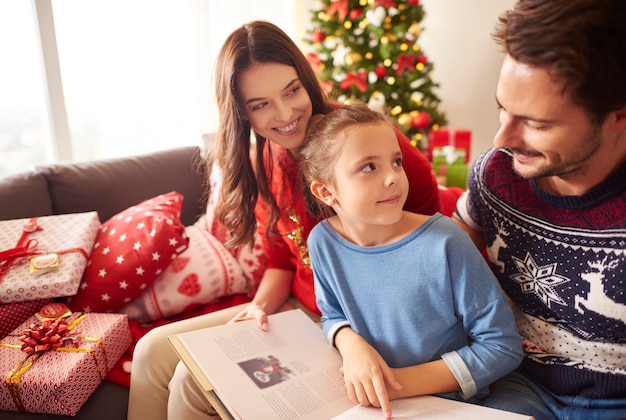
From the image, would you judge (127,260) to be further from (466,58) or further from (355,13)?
(466,58)

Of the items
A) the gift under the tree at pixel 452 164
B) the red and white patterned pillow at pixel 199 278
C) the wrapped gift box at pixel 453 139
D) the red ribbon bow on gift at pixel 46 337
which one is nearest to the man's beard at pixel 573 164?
the red and white patterned pillow at pixel 199 278

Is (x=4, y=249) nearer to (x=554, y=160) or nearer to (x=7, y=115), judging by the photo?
(x=7, y=115)

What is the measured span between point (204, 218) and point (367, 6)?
164 cm

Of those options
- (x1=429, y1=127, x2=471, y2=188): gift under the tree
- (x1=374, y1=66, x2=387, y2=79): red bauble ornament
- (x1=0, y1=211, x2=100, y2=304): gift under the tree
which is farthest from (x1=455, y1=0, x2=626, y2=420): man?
(x1=374, y1=66, x2=387, y2=79): red bauble ornament

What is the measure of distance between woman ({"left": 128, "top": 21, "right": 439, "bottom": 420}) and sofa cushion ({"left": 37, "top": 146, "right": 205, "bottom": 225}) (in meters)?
0.52

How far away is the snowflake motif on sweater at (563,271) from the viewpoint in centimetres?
97

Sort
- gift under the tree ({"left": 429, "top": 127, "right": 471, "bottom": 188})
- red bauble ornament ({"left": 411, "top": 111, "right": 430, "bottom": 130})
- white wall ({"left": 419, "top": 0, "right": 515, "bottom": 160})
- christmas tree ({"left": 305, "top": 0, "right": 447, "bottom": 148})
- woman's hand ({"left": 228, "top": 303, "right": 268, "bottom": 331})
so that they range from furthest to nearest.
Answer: white wall ({"left": 419, "top": 0, "right": 515, "bottom": 160}) → red bauble ornament ({"left": 411, "top": 111, "right": 430, "bottom": 130}) → christmas tree ({"left": 305, "top": 0, "right": 447, "bottom": 148}) → gift under the tree ({"left": 429, "top": 127, "right": 471, "bottom": 188}) → woman's hand ({"left": 228, "top": 303, "right": 268, "bottom": 331})

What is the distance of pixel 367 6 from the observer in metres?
2.90

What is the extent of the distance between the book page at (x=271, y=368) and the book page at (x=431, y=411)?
51mm

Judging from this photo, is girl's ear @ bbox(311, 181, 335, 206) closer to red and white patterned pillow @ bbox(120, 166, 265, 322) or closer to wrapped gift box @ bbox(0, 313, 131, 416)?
red and white patterned pillow @ bbox(120, 166, 265, 322)

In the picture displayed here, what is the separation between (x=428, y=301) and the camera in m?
1.06

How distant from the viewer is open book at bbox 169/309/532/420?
0.94m

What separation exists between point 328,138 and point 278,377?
1.75ft

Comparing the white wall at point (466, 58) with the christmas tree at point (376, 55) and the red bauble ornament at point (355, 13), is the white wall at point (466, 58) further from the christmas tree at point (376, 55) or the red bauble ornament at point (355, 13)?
the red bauble ornament at point (355, 13)
